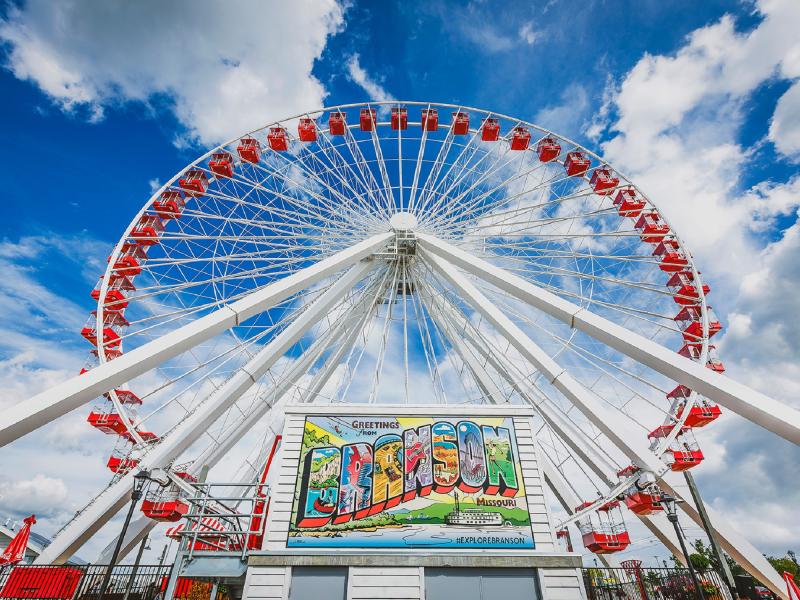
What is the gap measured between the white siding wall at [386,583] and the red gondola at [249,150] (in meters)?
18.2

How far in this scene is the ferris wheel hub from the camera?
1912cm

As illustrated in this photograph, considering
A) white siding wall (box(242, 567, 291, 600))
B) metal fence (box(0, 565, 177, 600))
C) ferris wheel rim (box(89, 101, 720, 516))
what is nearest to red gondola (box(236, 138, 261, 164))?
ferris wheel rim (box(89, 101, 720, 516))

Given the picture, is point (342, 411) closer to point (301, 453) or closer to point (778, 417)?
point (301, 453)

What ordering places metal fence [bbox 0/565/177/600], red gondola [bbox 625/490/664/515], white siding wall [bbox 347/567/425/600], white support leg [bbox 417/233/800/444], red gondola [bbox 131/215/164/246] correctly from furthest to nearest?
red gondola [bbox 131/215/164/246]
red gondola [bbox 625/490/664/515]
metal fence [bbox 0/565/177/600]
white support leg [bbox 417/233/800/444]
white siding wall [bbox 347/567/425/600]

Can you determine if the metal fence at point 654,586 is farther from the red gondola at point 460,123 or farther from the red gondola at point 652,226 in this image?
the red gondola at point 460,123

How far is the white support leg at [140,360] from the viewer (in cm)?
882

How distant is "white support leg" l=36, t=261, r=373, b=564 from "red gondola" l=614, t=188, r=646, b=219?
13474 mm

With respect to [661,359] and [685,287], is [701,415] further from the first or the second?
[661,359]

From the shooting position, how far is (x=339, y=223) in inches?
789

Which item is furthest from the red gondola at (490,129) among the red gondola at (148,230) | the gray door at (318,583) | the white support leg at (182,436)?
the gray door at (318,583)

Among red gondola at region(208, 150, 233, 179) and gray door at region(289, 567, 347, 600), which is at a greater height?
red gondola at region(208, 150, 233, 179)

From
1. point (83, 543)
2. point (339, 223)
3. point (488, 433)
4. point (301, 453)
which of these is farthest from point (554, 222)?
point (83, 543)

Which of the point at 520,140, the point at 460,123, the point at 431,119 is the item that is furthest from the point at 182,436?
the point at 520,140

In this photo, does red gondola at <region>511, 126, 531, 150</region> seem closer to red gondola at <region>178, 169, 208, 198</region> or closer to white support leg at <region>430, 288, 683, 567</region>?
white support leg at <region>430, 288, 683, 567</region>
